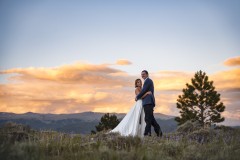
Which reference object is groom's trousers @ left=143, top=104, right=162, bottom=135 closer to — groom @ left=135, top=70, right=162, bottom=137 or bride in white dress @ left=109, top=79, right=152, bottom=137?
groom @ left=135, top=70, right=162, bottom=137

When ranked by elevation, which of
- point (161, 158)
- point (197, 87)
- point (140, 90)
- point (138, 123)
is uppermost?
point (197, 87)

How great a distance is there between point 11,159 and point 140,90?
7.94 meters

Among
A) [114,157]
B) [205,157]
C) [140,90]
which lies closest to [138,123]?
[140,90]

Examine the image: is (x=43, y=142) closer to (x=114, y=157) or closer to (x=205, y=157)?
(x=114, y=157)

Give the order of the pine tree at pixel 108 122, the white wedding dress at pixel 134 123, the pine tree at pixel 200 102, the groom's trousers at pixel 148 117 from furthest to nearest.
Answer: the pine tree at pixel 108 122, the pine tree at pixel 200 102, the white wedding dress at pixel 134 123, the groom's trousers at pixel 148 117

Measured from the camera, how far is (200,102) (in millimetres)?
40875

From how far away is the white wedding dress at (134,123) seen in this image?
A: 12930mm

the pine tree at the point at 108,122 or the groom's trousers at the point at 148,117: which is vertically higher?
the pine tree at the point at 108,122

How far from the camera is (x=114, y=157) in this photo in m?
6.81

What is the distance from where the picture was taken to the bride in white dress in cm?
1294

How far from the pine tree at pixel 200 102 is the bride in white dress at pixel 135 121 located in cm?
2633

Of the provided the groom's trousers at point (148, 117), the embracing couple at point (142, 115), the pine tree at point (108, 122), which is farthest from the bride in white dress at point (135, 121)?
the pine tree at point (108, 122)

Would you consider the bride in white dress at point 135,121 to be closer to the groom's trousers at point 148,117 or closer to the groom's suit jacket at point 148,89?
the groom's trousers at point 148,117

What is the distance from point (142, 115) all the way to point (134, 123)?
42 centimetres
